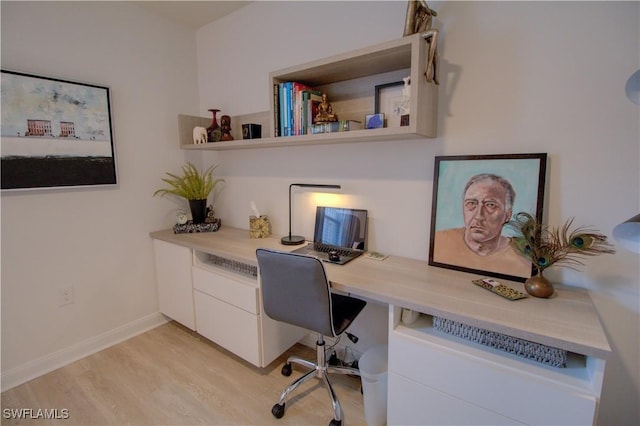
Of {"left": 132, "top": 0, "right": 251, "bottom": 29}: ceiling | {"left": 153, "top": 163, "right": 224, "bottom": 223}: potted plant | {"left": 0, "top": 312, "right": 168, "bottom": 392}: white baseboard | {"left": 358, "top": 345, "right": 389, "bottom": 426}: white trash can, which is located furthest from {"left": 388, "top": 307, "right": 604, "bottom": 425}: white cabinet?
{"left": 132, "top": 0, "right": 251, "bottom": 29}: ceiling

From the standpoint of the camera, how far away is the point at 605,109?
3.93 feet

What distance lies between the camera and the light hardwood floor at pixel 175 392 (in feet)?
5.19

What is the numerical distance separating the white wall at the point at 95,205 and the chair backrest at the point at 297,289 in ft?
4.61

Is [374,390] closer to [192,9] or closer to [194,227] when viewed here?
[194,227]

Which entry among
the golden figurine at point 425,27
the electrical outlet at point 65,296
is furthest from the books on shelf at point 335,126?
the electrical outlet at point 65,296

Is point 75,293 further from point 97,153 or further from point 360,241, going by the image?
point 360,241

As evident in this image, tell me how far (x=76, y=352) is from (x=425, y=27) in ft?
9.36

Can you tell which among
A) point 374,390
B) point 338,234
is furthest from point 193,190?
point 374,390

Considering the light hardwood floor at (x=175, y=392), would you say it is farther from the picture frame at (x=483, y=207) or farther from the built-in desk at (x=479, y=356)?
the picture frame at (x=483, y=207)

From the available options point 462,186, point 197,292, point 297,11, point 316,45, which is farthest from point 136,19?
point 462,186

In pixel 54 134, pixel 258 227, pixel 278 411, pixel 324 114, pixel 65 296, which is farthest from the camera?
pixel 258 227

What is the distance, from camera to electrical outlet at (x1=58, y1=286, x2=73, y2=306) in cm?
198

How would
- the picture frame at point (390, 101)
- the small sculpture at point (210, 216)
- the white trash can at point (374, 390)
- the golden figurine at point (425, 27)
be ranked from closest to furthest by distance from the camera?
the golden figurine at point (425, 27), the white trash can at point (374, 390), the picture frame at point (390, 101), the small sculpture at point (210, 216)

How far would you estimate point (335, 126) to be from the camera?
160 cm
